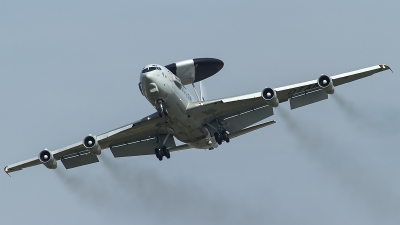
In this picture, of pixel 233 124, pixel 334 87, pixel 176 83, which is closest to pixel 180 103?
pixel 176 83

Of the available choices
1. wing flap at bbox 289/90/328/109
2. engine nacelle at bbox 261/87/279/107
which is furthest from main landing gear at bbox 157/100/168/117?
wing flap at bbox 289/90/328/109

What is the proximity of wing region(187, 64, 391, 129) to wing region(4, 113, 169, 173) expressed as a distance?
363cm

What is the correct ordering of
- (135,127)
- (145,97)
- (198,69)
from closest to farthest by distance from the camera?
(145,97), (135,127), (198,69)

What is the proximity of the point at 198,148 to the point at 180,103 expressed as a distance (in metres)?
7.91

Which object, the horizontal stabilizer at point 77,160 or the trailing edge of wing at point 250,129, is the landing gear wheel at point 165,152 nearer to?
the trailing edge of wing at point 250,129

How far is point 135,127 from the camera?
7200cm

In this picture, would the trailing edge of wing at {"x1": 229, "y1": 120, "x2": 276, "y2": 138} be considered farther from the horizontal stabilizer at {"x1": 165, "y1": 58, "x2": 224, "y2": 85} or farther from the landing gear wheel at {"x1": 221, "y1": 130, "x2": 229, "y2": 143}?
the horizontal stabilizer at {"x1": 165, "y1": 58, "x2": 224, "y2": 85}

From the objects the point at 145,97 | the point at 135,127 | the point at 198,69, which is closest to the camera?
the point at 145,97

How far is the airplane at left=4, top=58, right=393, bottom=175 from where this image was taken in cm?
6762

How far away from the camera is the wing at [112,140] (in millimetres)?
71688

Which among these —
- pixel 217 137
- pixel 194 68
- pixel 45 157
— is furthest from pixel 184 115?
pixel 45 157

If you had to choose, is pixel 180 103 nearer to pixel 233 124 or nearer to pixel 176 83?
pixel 176 83

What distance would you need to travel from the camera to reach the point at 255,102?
234ft

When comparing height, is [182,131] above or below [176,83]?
below
